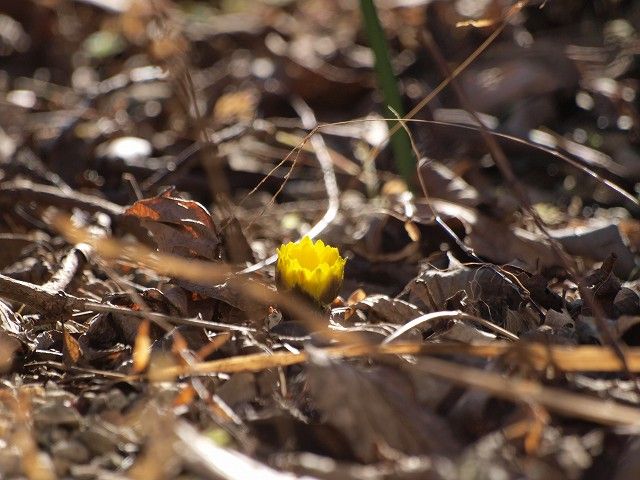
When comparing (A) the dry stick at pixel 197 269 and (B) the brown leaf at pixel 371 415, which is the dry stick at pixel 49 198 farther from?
(B) the brown leaf at pixel 371 415

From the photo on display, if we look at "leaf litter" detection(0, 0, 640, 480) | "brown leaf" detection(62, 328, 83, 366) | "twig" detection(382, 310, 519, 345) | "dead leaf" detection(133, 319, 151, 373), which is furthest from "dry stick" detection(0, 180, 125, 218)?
"twig" detection(382, 310, 519, 345)

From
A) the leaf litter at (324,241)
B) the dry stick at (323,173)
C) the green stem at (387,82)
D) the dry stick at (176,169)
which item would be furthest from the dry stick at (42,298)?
the green stem at (387,82)

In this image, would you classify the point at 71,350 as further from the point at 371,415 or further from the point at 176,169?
the point at 176,169

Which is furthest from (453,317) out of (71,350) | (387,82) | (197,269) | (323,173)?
(323,173)

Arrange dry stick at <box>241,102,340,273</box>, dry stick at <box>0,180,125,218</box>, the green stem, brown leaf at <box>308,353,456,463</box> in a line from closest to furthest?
brown leaf at <box>308,353,456,463</box> → dry stick at <box>241,102,340,273</box> → dry stick at <box>0,180,125,218</box> → the green stem

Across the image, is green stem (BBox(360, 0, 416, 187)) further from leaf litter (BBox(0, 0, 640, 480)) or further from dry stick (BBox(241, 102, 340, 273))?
dry stick (BBox(241, 102, 340, 273))

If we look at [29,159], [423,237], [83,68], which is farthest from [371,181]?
[83,68]
